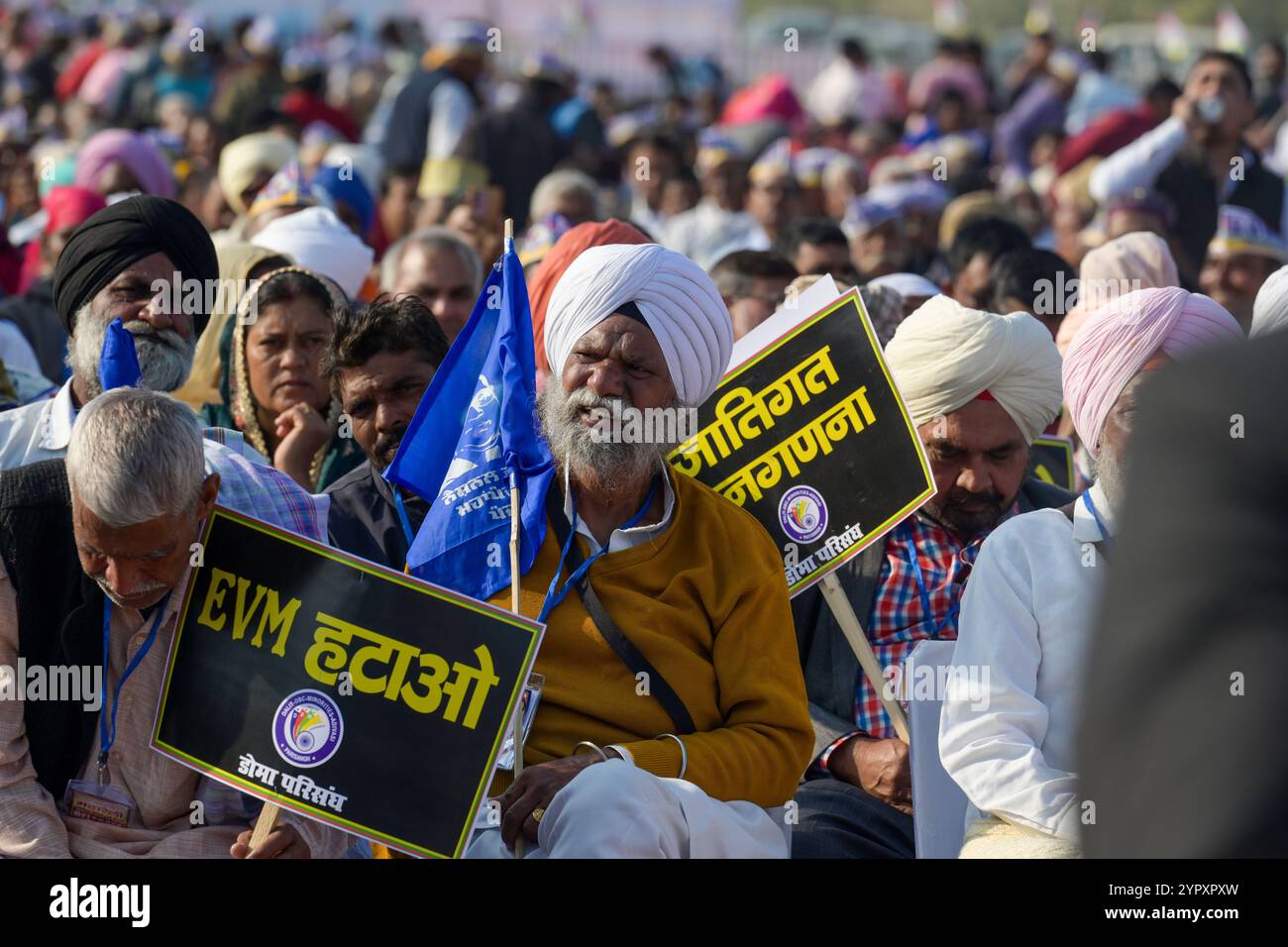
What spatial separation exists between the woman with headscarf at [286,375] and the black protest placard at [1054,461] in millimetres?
2176

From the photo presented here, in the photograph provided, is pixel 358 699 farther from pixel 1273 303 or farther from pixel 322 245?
pixel 322 245

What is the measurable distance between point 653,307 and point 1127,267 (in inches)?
119

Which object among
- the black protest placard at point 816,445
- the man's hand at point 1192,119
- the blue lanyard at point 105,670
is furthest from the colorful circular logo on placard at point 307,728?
the man's hand at point 1192,119

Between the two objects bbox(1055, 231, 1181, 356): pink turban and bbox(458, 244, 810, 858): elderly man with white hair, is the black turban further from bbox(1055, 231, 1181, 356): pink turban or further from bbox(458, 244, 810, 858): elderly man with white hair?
bbox(1055, 231, 1181, 356): pink turban

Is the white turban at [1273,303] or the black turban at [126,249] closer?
the white turban at [1273,303]

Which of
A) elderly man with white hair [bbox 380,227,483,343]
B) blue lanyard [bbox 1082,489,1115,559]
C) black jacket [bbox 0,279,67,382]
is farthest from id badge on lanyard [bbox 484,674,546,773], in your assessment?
black jacket [bbox 0,279,67,382]

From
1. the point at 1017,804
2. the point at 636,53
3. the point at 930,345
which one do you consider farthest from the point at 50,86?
the point at 1017,804

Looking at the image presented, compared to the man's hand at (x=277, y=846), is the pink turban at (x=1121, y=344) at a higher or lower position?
higher

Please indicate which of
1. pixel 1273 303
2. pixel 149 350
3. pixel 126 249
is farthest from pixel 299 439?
pixel 1273 303

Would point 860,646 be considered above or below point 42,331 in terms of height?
below

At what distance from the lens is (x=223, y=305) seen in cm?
651

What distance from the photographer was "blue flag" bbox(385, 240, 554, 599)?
13.8 ft

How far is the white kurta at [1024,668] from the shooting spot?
3.95 meters

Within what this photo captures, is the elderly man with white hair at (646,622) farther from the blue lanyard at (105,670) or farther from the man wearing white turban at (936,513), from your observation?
the blue lanyard at (105,670)
